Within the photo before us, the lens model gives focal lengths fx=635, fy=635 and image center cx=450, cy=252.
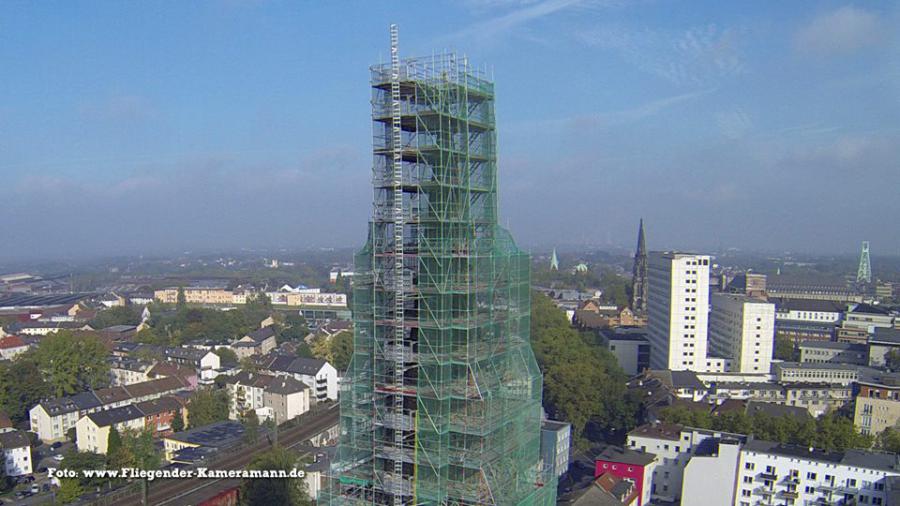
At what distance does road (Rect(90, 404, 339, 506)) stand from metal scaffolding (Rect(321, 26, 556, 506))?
18.4 metres

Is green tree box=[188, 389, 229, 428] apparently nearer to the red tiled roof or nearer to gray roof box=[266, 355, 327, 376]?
gray roof box=[266, 355, 327, 376]

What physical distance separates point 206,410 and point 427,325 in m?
37.1

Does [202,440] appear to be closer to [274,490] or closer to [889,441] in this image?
[274,490]

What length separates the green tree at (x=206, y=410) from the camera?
156 feet

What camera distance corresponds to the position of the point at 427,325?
54.7 feet

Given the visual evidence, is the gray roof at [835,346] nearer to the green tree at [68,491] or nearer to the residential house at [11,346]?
the green tree at [68,491]

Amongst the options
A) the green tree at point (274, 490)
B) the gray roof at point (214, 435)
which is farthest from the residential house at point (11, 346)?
the green tree at point (274, 490)

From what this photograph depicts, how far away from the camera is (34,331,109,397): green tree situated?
53.1 meters

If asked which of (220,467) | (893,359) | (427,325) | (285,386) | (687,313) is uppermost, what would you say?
(427,325)

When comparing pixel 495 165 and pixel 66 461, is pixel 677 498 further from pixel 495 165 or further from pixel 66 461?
pixel 66 461

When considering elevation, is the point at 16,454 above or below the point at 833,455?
below

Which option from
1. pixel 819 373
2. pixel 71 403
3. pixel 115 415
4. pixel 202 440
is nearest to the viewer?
pixel 202 440

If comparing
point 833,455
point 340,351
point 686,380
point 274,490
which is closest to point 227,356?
point 340,351

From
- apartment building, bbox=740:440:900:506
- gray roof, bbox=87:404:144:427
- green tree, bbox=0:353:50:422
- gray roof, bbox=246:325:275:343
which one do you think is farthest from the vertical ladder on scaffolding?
gray roof, bbox=246:325:275:343
